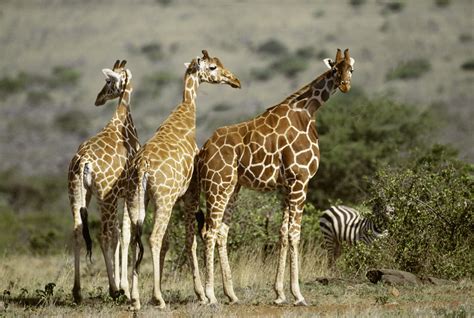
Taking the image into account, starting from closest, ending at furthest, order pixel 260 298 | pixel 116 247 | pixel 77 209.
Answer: pixel 77 209 < pixel 260 298 < pixel 116 247

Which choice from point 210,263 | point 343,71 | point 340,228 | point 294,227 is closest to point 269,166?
point 294,227

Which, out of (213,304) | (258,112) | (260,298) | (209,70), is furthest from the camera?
(258,112)

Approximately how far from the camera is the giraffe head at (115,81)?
12.9 m

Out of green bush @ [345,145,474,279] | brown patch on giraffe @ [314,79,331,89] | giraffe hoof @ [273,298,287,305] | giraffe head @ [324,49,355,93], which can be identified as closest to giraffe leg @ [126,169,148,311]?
giraffe hoof @ [273,298,287,305]

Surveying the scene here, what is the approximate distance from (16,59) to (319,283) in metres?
45.1

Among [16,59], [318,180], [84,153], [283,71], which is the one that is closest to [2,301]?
[84,153]

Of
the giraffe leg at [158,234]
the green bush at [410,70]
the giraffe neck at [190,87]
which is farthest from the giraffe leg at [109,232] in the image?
the green bush at [410,70]

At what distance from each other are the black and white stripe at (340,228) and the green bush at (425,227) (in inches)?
108

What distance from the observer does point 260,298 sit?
38.8 feet

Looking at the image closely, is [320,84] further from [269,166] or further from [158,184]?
[158,184]

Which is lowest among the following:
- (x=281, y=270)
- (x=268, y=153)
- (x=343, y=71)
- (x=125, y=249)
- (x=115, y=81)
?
(x=281, y=270)

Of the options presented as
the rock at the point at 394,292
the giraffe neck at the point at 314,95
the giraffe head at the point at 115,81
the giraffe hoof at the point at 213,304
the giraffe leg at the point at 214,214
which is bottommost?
the giraffe hoof at the point at 213,304

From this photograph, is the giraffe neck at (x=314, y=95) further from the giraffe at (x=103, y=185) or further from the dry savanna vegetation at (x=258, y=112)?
the giraffe at (x=103, y=185)

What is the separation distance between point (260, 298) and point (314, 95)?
102 inches
